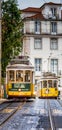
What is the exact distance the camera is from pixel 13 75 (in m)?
48.6

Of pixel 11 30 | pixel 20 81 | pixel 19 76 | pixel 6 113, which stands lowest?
pixel 20 81

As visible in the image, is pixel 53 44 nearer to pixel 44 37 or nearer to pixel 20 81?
pixel 44 37

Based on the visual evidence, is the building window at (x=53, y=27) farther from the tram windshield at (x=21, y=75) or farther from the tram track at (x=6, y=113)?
the tram track at (x=6, y=113)

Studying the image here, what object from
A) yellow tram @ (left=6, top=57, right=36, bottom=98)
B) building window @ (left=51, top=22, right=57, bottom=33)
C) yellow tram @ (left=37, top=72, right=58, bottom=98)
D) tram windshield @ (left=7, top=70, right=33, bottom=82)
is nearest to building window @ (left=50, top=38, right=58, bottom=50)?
building window @ (left=51, top=22, right=57, bottom=33)

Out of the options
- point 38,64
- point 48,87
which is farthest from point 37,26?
point 48,87

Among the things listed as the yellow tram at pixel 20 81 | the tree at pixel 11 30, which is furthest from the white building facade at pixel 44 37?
the yellow tram at pixel 20 81

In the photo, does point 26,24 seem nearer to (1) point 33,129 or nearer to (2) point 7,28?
(2) point 7,28

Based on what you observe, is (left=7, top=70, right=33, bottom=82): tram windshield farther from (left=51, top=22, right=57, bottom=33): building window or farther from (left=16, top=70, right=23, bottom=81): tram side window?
(left=51, top=22, right=57, bottom=33): building window

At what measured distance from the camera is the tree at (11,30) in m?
64.1

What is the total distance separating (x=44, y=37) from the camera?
327ft

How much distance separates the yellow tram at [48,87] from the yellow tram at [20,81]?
67.0ft

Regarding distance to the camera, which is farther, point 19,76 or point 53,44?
point 53,44

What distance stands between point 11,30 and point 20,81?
1823 cm

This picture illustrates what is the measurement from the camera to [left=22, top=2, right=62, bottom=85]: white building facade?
98438mm
